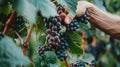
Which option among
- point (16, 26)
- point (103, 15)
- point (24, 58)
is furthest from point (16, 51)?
point (103, 15)

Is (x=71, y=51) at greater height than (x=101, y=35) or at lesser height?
lesser

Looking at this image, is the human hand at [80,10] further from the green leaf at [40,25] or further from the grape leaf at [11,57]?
the grape leaf at [11,57]

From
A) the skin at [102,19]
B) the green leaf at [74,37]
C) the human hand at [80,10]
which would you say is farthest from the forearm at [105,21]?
the green leaf at [74,37]

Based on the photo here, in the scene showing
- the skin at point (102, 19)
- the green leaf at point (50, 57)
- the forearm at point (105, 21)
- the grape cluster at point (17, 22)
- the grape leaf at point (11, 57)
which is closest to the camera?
the grape leaf at point (11, 57)

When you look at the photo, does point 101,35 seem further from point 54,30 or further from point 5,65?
point 5,65

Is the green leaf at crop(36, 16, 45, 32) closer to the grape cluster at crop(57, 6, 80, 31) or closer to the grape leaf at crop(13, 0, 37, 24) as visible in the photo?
the grape cluster at crop(57, 6, 80, 31)

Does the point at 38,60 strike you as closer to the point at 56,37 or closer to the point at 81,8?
the point at 56,37
